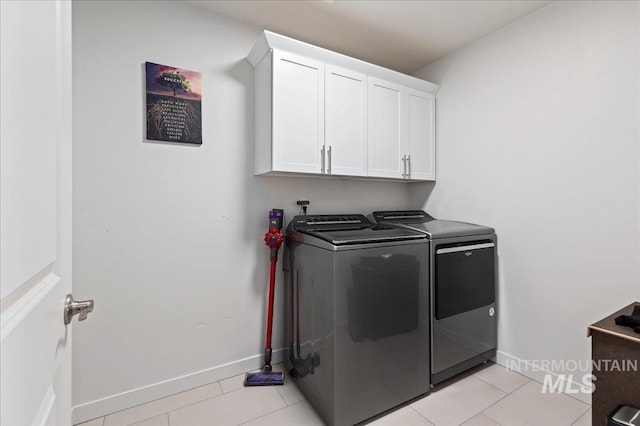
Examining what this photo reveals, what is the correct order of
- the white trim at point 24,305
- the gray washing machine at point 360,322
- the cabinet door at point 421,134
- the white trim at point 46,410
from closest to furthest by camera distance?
the white trim at point 24,305, the white trim at point 46,410, the gray washing machine at point 360,322, the cabinet door at point 421,134

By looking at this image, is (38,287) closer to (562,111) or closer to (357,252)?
(357,252)

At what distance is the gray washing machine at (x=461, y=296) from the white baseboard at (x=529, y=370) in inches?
3.1

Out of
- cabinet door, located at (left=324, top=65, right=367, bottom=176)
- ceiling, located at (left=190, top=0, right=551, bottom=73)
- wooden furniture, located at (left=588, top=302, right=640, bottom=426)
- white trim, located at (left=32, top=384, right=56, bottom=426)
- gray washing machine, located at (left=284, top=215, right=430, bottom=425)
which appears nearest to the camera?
white trim, located at (left=32, top=384, right=56, bottom=426)

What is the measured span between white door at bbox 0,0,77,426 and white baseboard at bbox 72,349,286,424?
4.20 ft

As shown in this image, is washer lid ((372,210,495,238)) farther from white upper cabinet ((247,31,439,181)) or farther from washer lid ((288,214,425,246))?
white upper cabinet ((247,31,439,181))

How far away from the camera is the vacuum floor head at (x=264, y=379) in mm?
1988

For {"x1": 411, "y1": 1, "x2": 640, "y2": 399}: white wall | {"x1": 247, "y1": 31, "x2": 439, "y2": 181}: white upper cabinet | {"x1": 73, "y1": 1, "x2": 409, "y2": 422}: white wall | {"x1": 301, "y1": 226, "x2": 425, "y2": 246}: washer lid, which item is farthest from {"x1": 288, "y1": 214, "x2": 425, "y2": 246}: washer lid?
{"x1": 411, "y1": 1, "x2": 640, "y2": 399}: white wall

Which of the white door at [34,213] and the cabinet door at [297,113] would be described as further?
the cabinet door at [297,113]

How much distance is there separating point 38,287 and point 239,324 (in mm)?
1751

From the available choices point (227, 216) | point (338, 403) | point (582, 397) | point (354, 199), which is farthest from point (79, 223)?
point (582, 397)

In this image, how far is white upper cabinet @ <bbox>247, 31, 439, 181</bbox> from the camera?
191 centimetres

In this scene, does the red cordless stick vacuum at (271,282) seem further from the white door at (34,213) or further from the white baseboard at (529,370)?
the white baseboard at (529,370)

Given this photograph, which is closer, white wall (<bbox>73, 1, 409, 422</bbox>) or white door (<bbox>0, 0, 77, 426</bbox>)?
white door (<bbox>0, 0, 77, 426</bbox>)

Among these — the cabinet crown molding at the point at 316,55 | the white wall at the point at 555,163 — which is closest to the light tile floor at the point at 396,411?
the white wall at the point at 555,163
